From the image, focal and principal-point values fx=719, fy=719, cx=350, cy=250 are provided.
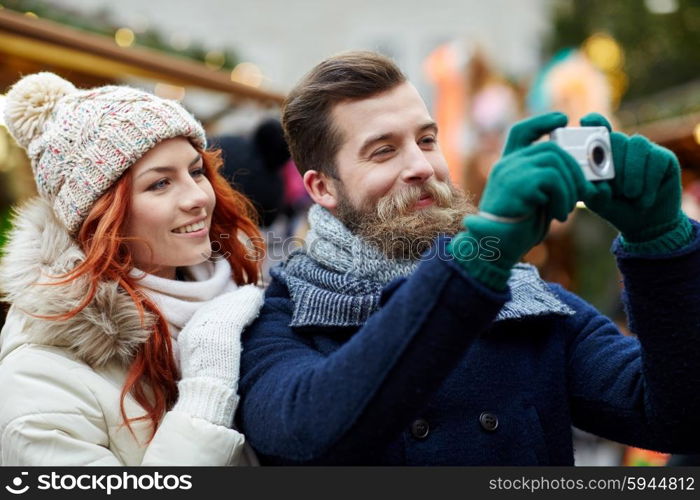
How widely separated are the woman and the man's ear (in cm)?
32

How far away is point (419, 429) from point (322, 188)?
0.86m

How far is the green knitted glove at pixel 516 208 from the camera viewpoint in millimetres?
1418

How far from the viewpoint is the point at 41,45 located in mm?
3316

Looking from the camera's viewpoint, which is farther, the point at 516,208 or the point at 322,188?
the point at 322,188

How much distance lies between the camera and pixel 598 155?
5.18 feet

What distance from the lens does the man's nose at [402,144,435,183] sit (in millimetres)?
2125

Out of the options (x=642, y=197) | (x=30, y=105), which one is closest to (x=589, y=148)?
(x=642, y=197)

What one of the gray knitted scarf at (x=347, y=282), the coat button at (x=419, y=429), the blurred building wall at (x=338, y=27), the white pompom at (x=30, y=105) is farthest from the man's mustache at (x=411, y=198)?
the blurred building wall at (x=338, y=27)

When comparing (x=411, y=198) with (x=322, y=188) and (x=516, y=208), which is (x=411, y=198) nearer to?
(x=322, y=188)

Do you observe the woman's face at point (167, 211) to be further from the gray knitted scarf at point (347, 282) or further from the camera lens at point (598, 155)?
the camera lens at point (598, 155)

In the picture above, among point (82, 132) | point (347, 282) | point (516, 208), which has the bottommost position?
point (347, 282)

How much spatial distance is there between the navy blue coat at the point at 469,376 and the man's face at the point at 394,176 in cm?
31

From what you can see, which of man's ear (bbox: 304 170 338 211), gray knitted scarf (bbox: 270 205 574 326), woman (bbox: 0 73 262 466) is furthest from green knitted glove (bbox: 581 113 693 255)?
woman (bbox: 0 73 262 466)
